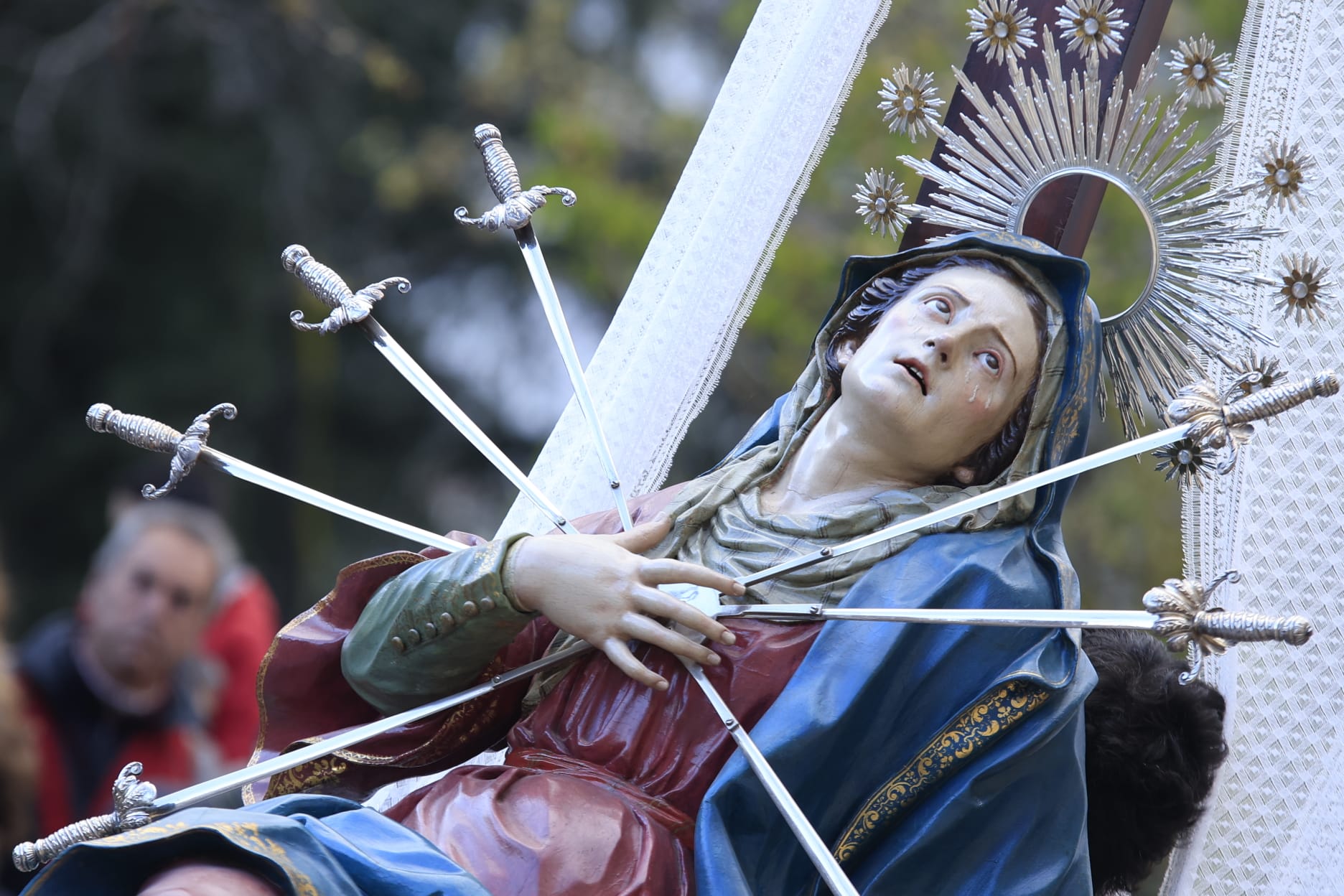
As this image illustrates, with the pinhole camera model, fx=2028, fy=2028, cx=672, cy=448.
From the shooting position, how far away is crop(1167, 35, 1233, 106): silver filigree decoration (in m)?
2.74

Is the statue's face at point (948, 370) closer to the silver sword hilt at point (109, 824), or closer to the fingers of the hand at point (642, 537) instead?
the fingers of the hand at point (642, 537)

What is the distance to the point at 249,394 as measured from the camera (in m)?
9.23

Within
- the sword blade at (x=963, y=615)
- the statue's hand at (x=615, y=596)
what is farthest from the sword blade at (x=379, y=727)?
the sword blade at (x=963, y=615)

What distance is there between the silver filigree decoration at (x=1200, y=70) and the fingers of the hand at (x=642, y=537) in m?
0.92

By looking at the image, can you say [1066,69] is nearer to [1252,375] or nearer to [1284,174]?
[1284,174]

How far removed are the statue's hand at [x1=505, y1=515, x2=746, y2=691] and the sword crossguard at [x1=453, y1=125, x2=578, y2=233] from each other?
18.3 inches

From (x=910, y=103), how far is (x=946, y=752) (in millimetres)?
940

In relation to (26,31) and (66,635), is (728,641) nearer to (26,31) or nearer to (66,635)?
(66,635)

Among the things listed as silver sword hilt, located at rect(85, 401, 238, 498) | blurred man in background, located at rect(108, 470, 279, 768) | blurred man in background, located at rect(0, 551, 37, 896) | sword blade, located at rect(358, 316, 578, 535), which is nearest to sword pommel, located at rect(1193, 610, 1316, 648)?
sword blade, located at rect(358, 316, 578, 535)

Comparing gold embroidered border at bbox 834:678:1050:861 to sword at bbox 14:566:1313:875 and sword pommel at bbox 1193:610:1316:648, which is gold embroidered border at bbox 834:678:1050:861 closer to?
sword at bbox 14:566:1313:875

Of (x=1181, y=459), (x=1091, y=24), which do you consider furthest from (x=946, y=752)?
(x=1091, y=24)

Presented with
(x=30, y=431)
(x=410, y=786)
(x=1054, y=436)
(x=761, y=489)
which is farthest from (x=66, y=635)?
(x=30, y=431)

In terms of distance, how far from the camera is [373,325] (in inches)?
108

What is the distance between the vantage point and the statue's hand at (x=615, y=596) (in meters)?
2.43
